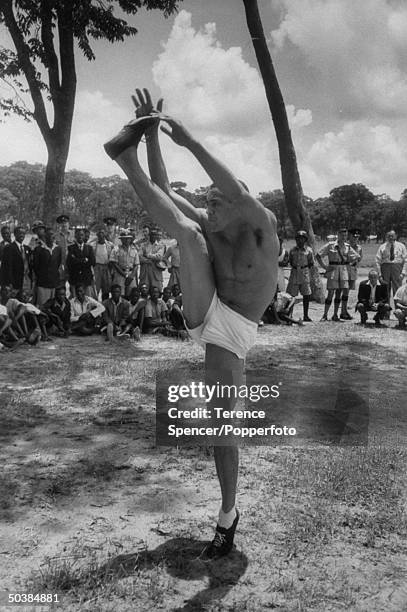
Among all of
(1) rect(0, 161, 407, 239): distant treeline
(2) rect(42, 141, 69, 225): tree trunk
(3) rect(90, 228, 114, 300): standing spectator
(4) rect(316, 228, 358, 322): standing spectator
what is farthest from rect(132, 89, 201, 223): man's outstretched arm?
(1) rect(0, 161, 407, 239): distant treeline

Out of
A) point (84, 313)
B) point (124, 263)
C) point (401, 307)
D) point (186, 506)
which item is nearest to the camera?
point (186, 506)

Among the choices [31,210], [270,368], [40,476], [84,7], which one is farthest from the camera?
[31,210]

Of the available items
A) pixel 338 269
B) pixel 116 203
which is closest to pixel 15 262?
pixel 338 269

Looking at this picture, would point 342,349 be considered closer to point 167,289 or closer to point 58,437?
point 167,289

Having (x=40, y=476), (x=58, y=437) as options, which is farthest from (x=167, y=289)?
(x=40, y=476)

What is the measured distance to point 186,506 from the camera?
123 inches

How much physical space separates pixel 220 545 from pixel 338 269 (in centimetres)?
880

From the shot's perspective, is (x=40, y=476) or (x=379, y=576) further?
(x=40, y=476)

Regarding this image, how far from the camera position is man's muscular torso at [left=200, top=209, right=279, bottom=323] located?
267cm

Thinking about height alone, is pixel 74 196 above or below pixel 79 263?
above

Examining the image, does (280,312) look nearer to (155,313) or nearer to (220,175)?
(155,313)

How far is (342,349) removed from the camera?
795 centimetres

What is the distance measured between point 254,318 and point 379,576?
134 centimetres

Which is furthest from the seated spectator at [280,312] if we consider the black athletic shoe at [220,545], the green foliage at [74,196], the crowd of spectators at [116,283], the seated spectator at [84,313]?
the green foliage at [74,196]
